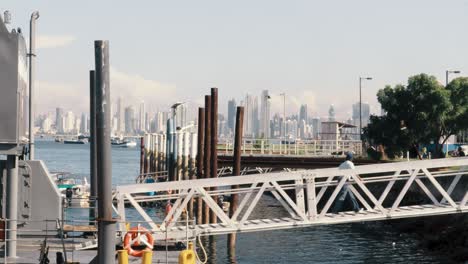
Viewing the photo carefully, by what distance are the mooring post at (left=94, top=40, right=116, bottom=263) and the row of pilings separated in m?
10.7

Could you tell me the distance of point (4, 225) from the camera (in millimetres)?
22141

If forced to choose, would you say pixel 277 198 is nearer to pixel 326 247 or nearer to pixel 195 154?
pixel 326 247

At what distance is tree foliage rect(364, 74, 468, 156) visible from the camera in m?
71.1

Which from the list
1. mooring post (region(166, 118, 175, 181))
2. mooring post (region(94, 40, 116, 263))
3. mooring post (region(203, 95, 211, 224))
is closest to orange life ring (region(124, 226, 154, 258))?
mooring post (region(94, 40, 116, 263))

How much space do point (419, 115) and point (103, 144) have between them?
5704cm

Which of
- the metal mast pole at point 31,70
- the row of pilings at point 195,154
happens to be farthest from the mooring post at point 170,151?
the metal mast pole at point 31,70

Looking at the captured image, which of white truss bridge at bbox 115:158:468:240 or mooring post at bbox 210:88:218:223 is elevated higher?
mooring post at bbox 210:88:218:223

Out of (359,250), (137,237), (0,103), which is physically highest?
(0,103)

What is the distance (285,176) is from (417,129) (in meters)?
47.4

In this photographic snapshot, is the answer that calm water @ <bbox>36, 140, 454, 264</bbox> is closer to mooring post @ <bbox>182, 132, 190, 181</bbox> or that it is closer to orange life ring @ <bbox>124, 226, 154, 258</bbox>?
mooring post @ <bbox>182, 132, 190, 181</bbox>

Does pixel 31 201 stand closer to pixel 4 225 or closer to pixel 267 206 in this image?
pixel 4 225

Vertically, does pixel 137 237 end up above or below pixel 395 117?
below

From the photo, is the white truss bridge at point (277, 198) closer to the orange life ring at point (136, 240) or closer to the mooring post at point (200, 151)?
the orange life ring at point (136, 240)

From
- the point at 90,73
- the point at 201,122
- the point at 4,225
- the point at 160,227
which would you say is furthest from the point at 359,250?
the point at 4,225
